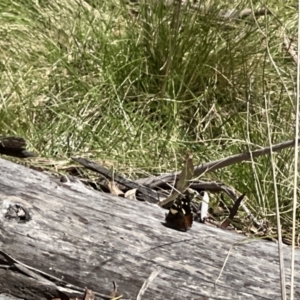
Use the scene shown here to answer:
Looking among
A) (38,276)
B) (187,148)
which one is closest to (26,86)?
(187,148)

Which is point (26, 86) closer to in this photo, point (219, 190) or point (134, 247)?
point (219, 190)

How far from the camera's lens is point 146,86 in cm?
337

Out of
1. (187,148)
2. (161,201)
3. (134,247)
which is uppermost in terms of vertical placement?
(187,148)

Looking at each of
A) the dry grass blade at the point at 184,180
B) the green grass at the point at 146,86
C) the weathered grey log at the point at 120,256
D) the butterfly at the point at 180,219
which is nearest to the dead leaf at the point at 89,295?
the weathered grey log at the point at 120,256

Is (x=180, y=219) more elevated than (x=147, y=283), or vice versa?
(x=180, y=219)

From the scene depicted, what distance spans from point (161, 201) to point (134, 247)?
436mm

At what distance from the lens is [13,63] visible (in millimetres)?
3564

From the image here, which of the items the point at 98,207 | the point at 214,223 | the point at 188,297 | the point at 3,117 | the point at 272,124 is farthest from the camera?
the point at 3,117

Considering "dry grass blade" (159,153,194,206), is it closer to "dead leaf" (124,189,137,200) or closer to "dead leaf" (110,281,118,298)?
"dead leaf" (124,189,137,200)

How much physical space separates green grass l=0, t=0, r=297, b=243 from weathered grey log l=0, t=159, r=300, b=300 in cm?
100

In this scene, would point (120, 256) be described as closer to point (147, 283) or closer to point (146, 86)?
point (147, 283)

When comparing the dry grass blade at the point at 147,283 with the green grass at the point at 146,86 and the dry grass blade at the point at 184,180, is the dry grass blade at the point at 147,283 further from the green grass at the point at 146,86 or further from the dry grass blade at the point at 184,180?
the green grass at the point at 146,86

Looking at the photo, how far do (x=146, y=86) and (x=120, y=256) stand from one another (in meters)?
1.74

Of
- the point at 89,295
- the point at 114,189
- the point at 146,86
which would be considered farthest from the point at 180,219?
the point at 146,86
